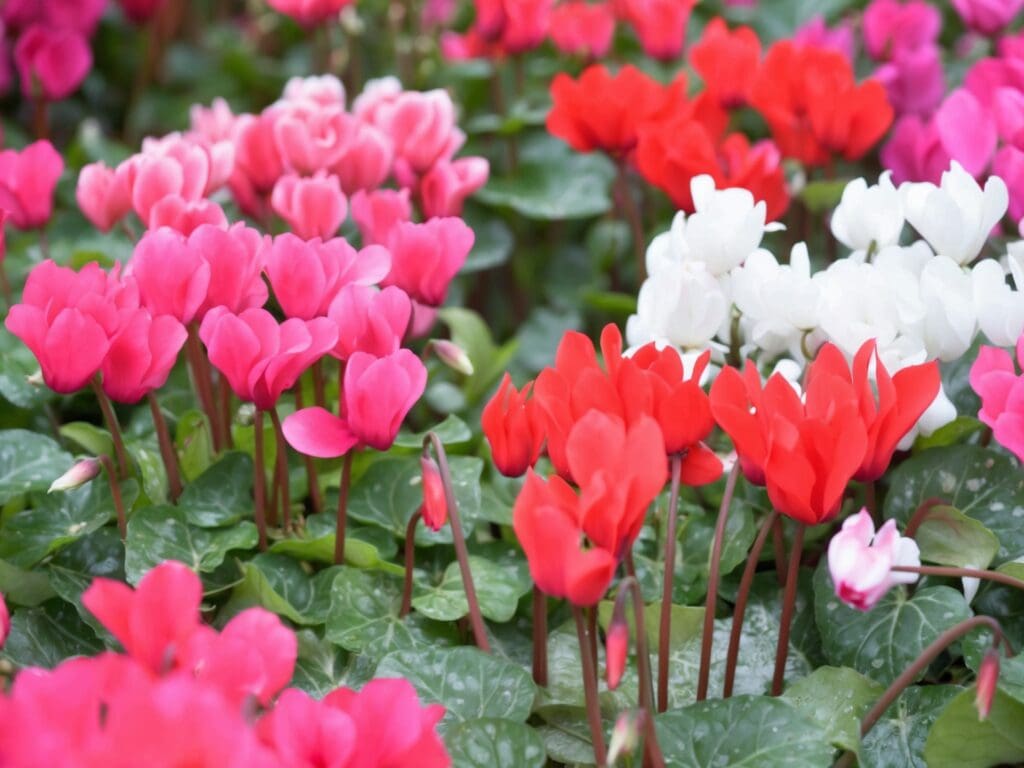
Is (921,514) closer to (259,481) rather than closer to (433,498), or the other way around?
(433,498)

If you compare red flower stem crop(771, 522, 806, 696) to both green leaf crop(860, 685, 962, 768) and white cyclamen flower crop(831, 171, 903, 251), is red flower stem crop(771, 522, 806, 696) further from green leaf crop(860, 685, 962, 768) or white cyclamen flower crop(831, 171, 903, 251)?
white cyclamen flower crop(831, 171, 903, 251)

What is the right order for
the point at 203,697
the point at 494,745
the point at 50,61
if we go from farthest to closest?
1. the point at 50,61
2. the point at 494,745
3. the point at 203,697

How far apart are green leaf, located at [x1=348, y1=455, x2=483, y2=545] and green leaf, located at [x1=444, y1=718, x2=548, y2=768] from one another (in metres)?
0.34

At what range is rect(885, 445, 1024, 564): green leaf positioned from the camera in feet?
3.84

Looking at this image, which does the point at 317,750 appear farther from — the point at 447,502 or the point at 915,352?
the point at 915,352

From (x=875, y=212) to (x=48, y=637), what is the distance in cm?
88

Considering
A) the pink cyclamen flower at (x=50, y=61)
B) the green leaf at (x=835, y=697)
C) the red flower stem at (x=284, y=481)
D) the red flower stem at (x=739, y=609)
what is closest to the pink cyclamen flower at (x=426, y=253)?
the red flower stem at (x=284, y=481)

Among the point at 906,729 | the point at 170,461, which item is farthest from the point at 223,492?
the point at 906,729

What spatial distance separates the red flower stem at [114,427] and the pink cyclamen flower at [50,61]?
904 mm

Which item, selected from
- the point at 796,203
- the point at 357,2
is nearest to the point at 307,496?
the point at 796,203

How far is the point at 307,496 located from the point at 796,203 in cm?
89

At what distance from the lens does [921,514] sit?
108cm

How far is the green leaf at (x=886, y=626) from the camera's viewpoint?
1.06 meters

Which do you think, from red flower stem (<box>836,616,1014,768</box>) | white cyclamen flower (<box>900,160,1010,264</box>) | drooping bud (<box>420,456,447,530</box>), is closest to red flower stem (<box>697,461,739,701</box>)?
red flower stem (<box>836,616,1014,768</box>)
